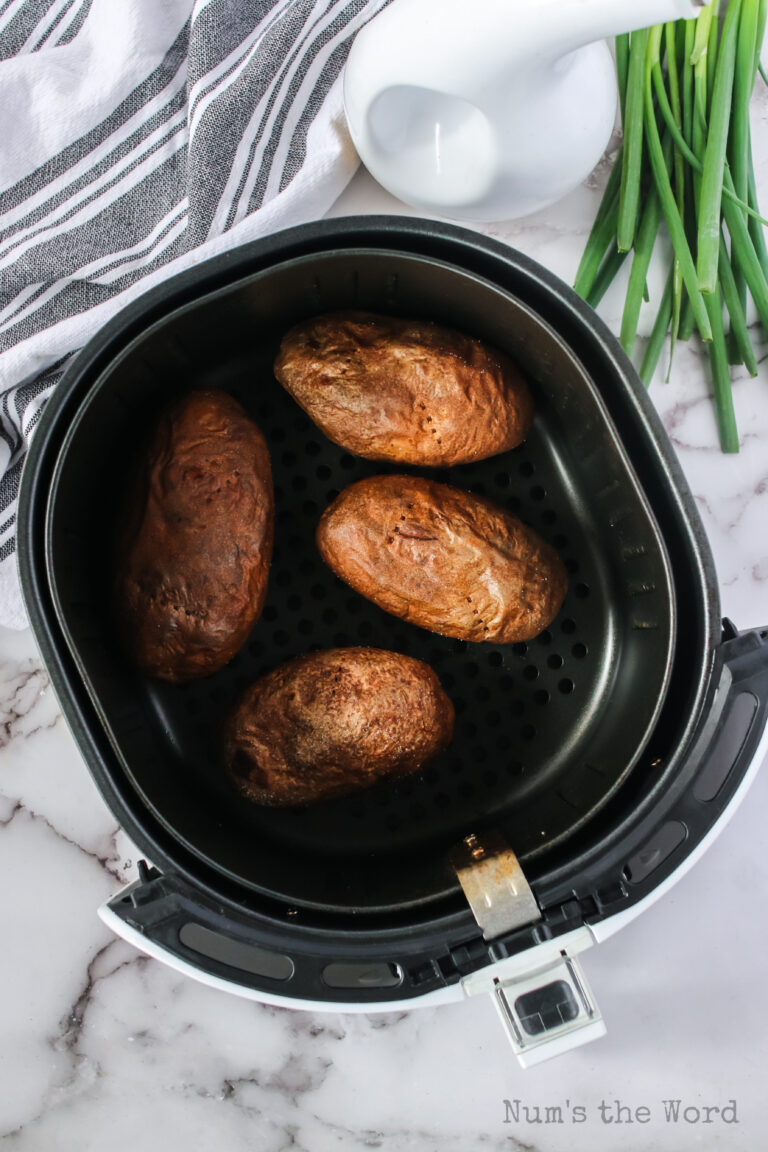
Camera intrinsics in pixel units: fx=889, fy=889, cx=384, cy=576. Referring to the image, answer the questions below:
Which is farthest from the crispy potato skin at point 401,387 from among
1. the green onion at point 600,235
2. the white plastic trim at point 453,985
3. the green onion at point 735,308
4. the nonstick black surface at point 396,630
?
the white plastic trim at point 453,985

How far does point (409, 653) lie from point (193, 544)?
251 mm

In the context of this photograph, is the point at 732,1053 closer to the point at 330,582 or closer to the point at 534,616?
the point at 534,616

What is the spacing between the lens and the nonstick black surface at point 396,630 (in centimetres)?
79

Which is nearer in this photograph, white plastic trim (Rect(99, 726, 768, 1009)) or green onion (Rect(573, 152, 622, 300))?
white plastic trim (Rect(99, 726, 768, 1009))

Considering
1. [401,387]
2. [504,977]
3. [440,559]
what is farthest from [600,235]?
[504,977]

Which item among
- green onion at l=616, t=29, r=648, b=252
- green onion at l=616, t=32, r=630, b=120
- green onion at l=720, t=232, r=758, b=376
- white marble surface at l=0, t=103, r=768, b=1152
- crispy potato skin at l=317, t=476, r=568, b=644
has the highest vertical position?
green onion at l=616, t=32, r=630, b=120

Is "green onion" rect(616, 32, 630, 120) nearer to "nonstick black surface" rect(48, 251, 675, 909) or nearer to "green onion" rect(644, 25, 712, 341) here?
"green onion" rect(644, 25, 712, 341)

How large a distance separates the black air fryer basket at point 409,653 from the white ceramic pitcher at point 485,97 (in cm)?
12

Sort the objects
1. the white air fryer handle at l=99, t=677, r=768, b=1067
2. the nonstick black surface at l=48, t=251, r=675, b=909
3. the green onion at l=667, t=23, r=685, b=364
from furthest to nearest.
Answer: the green onion at l=667, t=23, r=685, b=364
the nonstick black surface at l=48, t=251, r=675, b=909
the white air fryer handle at l=99, t=677, r=768, b=1067

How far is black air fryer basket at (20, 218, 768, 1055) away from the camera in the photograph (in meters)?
0.70

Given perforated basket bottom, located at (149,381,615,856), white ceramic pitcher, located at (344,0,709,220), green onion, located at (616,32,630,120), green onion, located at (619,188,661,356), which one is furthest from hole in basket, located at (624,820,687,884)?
green onion, located at (616,32,630,120)

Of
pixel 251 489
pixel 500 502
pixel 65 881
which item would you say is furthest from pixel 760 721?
pixel 65 881

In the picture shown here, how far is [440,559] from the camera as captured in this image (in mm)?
814

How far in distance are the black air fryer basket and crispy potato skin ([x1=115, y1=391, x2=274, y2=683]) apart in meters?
0.05
